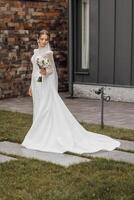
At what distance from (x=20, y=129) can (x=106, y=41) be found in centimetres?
558

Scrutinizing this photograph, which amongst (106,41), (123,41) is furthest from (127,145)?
(106,41)

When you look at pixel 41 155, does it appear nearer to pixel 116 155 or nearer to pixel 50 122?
pixel 50 122

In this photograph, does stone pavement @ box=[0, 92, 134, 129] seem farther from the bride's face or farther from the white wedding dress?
the bride's face

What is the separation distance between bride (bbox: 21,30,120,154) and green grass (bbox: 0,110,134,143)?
21.3 inches

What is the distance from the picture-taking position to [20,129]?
10070mm

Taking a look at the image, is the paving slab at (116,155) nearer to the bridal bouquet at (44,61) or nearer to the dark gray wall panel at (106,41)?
the bridal bouquet at (44,61)

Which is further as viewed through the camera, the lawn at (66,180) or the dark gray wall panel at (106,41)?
the dark gray wall panel at (106,41)

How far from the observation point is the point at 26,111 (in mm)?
12828

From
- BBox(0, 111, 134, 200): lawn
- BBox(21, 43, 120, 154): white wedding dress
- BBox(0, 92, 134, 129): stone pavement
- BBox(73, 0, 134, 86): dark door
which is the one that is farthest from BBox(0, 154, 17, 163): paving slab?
BBox(73, 0, 134, 86): dark door

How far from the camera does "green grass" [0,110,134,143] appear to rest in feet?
30.3

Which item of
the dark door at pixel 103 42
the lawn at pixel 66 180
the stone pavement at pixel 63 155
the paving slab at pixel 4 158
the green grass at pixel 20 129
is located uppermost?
the dark door at pixel 103 42

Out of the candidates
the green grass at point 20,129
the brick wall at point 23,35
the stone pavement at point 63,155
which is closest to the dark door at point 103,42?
the brick wall at point 23,35

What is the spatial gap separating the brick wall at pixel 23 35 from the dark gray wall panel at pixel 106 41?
2.32m

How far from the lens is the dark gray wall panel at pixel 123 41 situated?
1416cm
